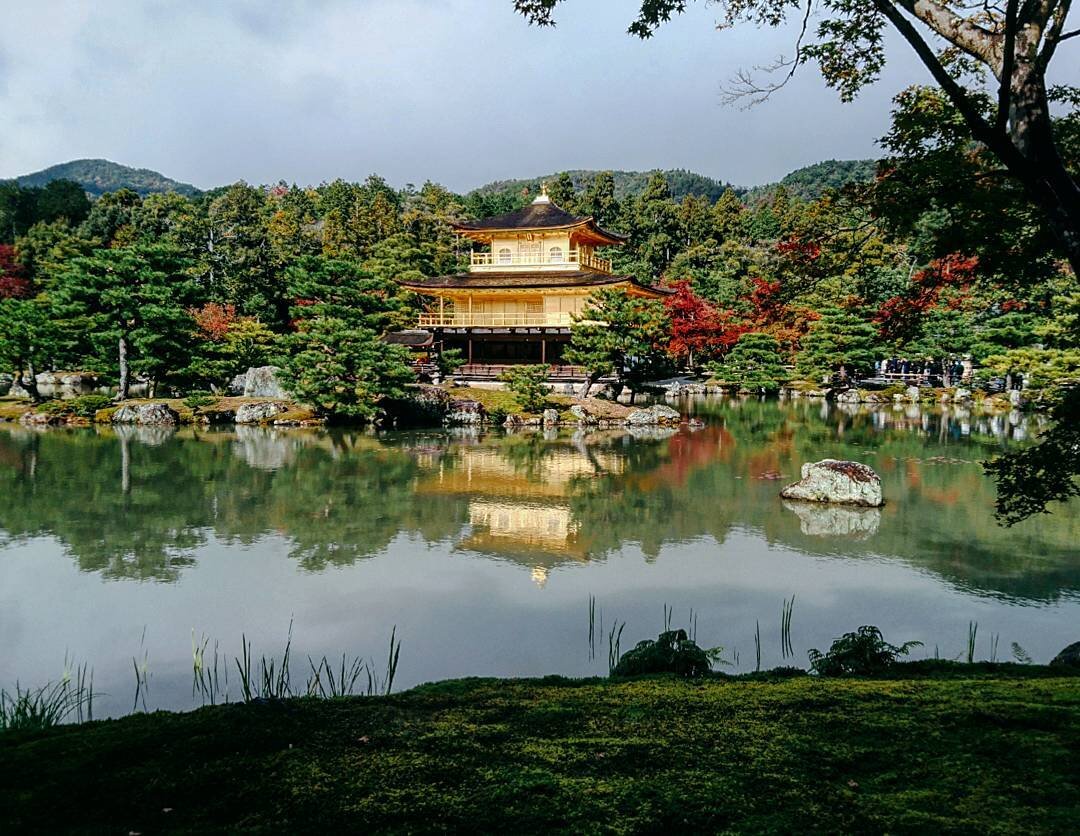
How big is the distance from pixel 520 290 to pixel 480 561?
19.9 meters

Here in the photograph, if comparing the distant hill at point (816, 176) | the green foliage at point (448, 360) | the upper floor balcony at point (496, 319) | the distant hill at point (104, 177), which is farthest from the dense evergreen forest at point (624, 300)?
the distant hill at point (104, 177)

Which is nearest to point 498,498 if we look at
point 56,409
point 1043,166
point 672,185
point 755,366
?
point 1043,166

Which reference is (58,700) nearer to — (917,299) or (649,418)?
(917,299)

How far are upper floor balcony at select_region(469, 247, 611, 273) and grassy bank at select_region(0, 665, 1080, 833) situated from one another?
26385 millimetres

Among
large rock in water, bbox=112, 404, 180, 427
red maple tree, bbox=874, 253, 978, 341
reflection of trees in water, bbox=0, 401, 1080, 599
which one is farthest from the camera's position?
large rock in water, bbox=112, 404, 180, 427

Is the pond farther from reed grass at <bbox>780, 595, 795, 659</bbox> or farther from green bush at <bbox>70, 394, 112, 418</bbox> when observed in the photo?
green bush at <bbox>70, 394, 112, 418</bbox>

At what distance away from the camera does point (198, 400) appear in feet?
70.3

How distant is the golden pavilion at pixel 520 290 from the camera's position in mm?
26922

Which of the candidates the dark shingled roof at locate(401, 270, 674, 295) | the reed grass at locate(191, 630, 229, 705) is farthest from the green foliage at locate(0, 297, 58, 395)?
the reed grass at locate(191, 630, 229, 705)

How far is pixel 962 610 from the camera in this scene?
6797 mm

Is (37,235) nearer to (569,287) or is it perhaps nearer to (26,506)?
(569,287)

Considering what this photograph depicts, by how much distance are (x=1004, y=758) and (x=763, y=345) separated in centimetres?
2937

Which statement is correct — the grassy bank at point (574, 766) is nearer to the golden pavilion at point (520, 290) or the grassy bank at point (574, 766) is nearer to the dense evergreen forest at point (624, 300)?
the dense evergreen forest at point (624, 300)

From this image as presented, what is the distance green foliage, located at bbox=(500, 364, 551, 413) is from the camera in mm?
21688
